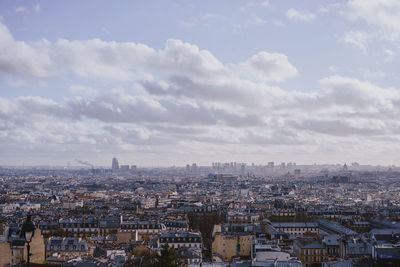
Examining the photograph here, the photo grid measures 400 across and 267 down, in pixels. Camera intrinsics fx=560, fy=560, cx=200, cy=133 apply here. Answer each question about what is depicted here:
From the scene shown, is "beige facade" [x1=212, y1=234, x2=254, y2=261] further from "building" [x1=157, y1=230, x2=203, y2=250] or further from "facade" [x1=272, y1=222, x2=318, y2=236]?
"facade" [x1=272, y1=222, x2=318, y2=236]

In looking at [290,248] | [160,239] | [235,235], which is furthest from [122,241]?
[290,248]

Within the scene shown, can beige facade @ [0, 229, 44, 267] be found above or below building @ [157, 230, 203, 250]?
above

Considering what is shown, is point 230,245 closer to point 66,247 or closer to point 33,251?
point 66,247

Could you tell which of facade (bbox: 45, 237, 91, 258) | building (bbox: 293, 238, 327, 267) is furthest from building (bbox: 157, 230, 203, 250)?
building (bbox: 293, 238, 327, 267)

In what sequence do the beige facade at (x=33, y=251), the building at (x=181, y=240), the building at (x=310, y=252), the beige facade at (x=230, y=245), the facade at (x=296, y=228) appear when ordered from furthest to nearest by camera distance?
1. the facade at (x=296, y=228)
2. the building at (x=181, y=240)
3. the beige facade at (x=230, y=245)
4. the building at (x=310, y=252)
5. the beige facade at (x=33, y=251)

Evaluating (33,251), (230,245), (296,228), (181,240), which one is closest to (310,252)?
(230,245)

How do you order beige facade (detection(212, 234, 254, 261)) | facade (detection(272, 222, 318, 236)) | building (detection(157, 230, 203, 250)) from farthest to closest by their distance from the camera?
facade (detection(272, 222, 318, 236))
building (detection(157, 230, 203, 250))
beige facade (detection(212, 234, 254, 261))

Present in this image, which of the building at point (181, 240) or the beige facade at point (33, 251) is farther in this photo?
the building at point (181, 240)

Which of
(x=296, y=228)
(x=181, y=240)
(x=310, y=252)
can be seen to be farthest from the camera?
(x=296, y=228)

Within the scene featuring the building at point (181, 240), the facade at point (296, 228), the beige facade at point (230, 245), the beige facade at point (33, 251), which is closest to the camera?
the beige facade at point (33, 251)

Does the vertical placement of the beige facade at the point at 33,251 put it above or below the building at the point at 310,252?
above

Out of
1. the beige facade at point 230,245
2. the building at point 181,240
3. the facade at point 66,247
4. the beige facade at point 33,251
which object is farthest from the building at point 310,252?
the beige facade at point 33,251

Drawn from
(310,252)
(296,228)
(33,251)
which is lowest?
(296,228)

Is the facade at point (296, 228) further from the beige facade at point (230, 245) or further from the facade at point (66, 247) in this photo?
the facade at point (66, 247)
